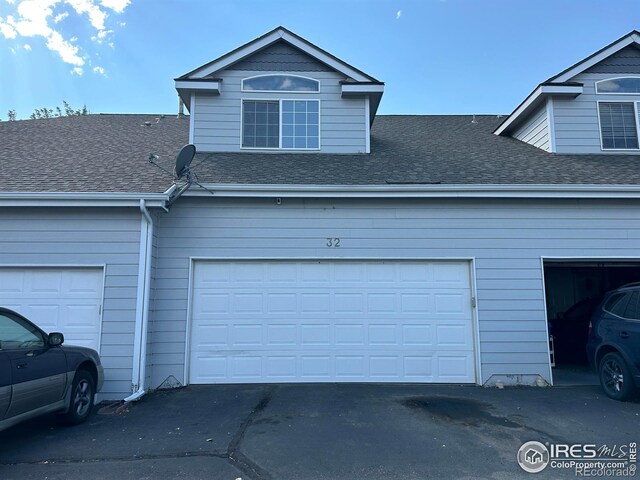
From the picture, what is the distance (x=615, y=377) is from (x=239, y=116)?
851 centimetres

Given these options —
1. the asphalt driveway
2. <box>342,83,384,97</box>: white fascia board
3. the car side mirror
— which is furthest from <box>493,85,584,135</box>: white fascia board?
the car side mirror

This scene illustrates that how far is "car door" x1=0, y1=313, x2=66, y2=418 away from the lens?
163 inches

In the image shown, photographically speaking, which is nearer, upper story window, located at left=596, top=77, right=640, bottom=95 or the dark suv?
the dark suv

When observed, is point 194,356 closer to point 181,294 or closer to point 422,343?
point 181,294

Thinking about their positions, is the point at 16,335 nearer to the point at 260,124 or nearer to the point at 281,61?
the point at 260,124

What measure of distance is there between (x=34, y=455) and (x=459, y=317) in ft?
21.2

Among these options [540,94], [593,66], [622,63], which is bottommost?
[540,94]

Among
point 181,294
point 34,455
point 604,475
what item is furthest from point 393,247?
point 34,455

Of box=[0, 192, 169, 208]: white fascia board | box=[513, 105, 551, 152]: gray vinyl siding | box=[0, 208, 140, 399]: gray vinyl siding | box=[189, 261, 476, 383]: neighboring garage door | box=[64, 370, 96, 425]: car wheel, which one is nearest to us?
box=[64, 370, 96, 425]: car wheel

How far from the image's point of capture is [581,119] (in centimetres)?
923

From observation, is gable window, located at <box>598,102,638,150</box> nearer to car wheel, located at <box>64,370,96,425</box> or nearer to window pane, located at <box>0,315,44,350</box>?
car wheel, located at <box>64,370,96,425</box>

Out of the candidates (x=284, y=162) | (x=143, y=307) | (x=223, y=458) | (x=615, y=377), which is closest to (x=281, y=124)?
(x=284, y=162)

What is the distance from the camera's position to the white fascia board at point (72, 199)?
21.9 ft

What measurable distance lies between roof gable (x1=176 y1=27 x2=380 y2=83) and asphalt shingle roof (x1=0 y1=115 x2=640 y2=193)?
5.68 feet
